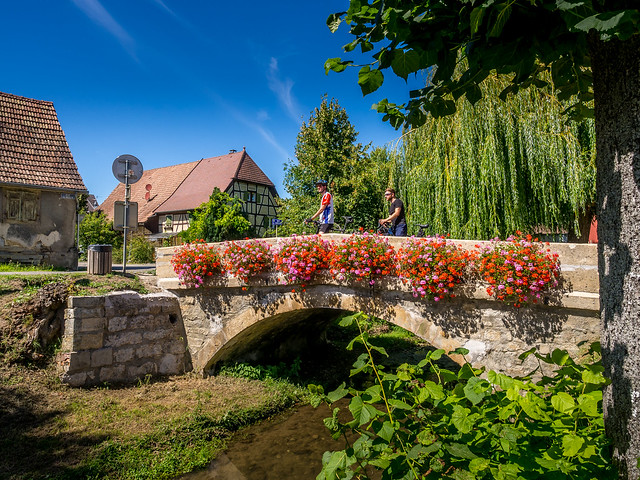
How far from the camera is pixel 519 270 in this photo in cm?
435

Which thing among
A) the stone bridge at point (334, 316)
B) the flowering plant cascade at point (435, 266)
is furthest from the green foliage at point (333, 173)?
the flowering plant cascade at point (435, 266)

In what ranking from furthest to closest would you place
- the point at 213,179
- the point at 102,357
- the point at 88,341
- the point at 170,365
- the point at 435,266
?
the point at 213,179
the point at 170,365
the point at 102,357
the point at 88,341
the point at 435,266

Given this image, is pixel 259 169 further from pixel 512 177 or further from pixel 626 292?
pixel 626 292

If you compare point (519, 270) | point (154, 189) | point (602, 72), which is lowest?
point (519, 270)

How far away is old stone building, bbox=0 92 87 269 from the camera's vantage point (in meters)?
11.1

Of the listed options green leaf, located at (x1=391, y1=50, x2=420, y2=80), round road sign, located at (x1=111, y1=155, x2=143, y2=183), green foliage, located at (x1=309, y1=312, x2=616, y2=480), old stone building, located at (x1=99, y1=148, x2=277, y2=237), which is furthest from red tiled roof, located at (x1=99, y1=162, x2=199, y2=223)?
green foliage, located at (x1=309, y1=312, x2=616, y2=480)

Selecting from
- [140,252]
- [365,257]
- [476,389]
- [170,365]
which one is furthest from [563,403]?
[140,252]

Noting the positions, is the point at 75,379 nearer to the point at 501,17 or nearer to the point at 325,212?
the point at 325,212

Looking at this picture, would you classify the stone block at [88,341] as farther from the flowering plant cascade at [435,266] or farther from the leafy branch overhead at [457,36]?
the leafy branch overhead at [457,36]

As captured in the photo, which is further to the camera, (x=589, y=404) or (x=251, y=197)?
(x=251, y=197)

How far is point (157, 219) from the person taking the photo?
23734 mm

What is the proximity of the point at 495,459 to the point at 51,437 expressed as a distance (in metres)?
4.85

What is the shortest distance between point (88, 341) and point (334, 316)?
4208 millimetres

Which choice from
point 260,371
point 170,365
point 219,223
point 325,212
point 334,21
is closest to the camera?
point 334,21
